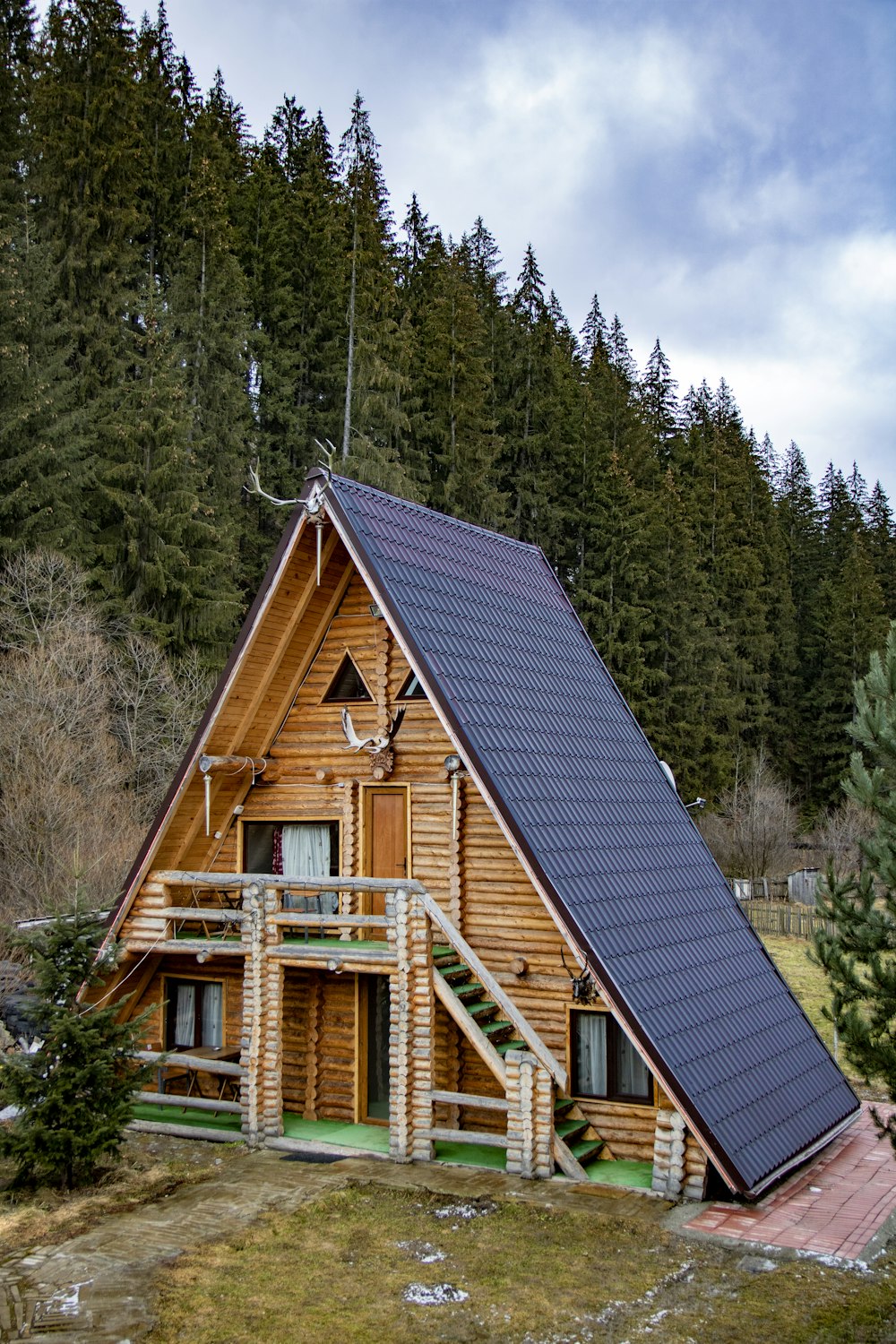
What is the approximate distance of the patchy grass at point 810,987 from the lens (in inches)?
664

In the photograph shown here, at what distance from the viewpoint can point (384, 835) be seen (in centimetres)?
1436

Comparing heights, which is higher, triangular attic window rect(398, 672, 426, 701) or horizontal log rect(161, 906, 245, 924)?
triangular attic window rect(398, 672, 426, 701)

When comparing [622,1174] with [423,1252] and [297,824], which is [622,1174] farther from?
[297,824]

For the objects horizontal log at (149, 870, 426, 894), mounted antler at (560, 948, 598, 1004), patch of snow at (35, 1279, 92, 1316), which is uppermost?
horizontal log at (149, 870, 426, 894)

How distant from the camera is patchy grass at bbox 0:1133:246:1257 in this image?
1077cm

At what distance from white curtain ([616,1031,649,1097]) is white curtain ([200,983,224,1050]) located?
5.78 metres

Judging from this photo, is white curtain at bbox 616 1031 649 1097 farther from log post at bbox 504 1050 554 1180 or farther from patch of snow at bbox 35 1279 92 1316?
patch of snow at bbox 35 1279 92 1316

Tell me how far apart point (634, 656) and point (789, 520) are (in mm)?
30163

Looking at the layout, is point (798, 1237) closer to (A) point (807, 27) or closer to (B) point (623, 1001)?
(B) point (623, 1001)

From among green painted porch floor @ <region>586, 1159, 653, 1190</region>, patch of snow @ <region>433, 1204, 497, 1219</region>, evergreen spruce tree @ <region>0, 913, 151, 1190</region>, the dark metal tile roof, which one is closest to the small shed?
the dark metal tile roof

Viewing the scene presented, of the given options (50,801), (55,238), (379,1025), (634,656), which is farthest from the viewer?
(634,656)

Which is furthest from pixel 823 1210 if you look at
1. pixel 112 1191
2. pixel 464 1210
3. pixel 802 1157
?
pixel 112 1191

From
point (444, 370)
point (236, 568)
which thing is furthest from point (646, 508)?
point (236, 568)

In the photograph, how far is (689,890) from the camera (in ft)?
47.1
